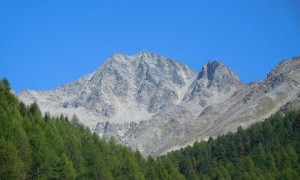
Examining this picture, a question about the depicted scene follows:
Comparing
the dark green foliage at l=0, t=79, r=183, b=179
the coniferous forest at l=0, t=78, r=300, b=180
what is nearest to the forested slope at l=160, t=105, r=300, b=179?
the coniferous forest at l=0, t=78, r=300, b=180

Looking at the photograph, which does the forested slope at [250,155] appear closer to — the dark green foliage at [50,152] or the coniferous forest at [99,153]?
the coniferous forest at [99,153]

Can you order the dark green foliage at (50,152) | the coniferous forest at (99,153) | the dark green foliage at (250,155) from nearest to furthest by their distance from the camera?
the dark green foliage at (50,152) → the coniferous forest at (99,153) → the dark green foliage at (250,155)

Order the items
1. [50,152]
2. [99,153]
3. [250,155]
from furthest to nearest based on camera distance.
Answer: [250,155]
[99,153]
[50,152]

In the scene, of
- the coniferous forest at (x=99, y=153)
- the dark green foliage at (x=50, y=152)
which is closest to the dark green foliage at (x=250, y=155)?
the coniferous forest at (x=99, y=153)

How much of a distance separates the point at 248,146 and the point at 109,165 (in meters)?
86.1

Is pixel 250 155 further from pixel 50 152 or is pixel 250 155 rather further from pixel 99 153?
pixel 50 152

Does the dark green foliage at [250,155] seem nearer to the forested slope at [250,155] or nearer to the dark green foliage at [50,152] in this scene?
the forested slope at [250,155]

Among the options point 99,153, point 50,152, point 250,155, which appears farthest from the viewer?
point 250,155

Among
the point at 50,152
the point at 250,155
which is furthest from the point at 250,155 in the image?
the point at 50,152

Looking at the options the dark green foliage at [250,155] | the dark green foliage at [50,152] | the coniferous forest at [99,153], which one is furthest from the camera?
the dark green foliage at [250,155]

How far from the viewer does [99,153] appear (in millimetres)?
99250

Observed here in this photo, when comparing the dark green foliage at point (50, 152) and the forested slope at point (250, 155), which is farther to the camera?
the forested slope at point (250, 155)

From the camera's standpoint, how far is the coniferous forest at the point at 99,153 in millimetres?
73438

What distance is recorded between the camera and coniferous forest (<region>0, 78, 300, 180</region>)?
73.4 meters
